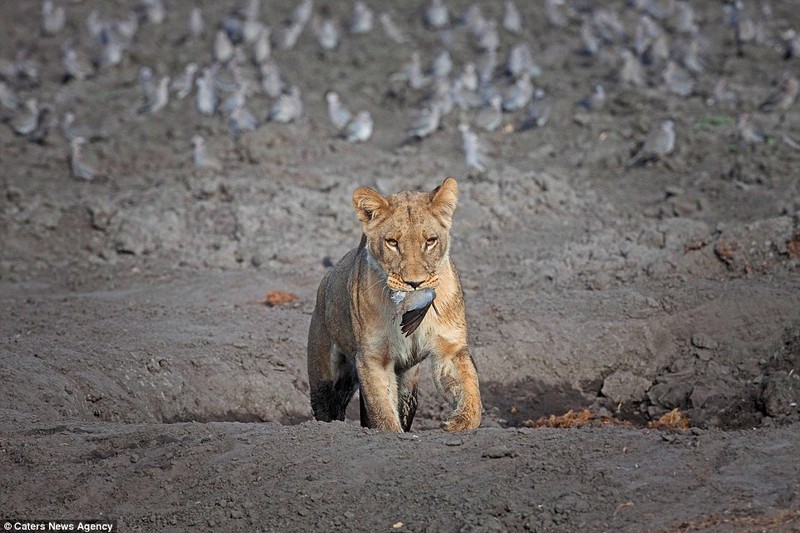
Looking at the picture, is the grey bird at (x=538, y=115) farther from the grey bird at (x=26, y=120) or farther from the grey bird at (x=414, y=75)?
the grey bird at (x=26, y=120)

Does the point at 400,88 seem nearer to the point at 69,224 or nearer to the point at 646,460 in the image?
the point at 69,224

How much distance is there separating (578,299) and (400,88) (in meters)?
10.7

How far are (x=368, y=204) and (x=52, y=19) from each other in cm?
2167

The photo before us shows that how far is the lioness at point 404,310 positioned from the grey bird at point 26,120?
44.5ft

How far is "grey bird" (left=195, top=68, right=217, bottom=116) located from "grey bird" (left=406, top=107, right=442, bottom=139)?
144 inches

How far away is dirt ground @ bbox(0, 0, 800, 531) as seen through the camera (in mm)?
6676

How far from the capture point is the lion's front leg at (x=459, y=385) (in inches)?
292

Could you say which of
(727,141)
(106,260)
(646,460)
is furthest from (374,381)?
A: (727,141)

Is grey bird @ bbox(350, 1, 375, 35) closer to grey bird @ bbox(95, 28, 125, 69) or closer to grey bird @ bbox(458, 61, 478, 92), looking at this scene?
grey bird @ bbox(458, 61, 478, 92)

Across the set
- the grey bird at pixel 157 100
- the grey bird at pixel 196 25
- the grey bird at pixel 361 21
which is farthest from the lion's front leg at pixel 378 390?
the grey bird at pixel 196 25

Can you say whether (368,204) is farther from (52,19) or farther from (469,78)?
(52,19)

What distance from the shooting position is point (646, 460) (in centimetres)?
670

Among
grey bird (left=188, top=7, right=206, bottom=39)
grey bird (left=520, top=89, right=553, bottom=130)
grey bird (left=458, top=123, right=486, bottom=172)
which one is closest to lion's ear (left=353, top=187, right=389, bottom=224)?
grey bird (left=458, top=123, right=486, bottom=172)

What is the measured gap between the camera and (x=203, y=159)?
17.5 m
